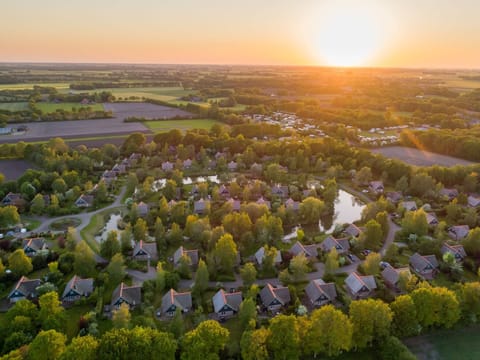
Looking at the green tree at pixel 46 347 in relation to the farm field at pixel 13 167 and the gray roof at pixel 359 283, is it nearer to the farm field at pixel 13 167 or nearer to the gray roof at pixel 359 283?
the gray roof at pixel 359 283

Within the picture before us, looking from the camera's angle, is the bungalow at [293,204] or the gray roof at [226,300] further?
the bungalow at [293,204]

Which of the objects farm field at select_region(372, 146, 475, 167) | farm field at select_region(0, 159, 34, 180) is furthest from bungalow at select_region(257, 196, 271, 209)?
farm field at select_region(0, 159, 34, 180)

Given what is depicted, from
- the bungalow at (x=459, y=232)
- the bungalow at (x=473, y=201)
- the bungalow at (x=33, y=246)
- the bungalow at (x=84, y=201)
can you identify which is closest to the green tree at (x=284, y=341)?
the bungalow at (x=33, y=246)

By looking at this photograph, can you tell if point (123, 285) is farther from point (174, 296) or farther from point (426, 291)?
point (426, 291)

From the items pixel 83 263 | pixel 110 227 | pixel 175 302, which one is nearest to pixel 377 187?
pixel 175 302

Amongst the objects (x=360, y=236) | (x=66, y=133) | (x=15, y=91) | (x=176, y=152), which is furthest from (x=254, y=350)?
(x=15, y=91)
